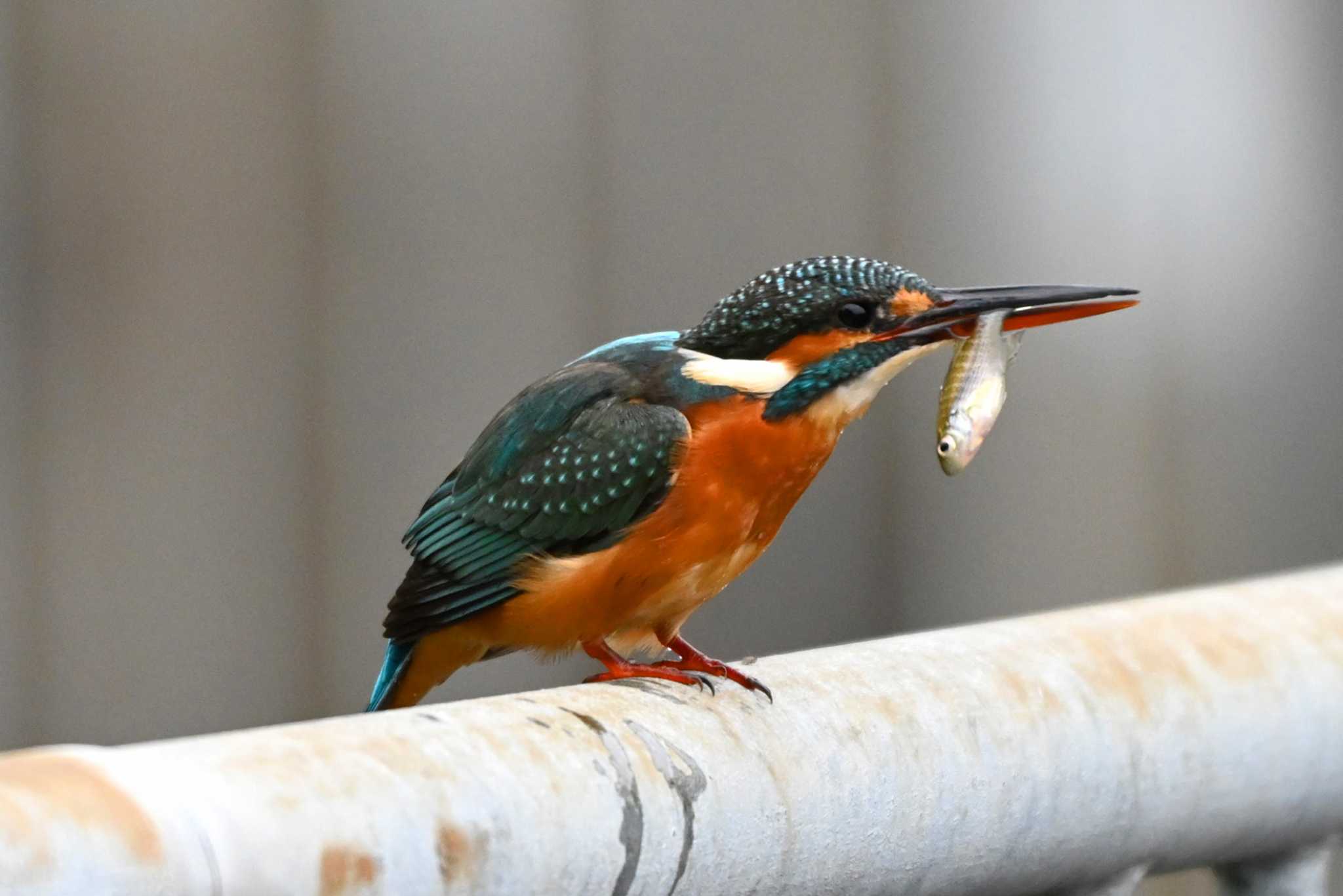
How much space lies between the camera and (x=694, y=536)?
2.80 feet

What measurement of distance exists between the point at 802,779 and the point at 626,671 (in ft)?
1.06

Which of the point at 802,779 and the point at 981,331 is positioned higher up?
the point at 981,331

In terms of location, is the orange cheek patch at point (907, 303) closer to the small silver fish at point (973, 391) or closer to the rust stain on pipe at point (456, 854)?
the small silver fish at point (973, 391)

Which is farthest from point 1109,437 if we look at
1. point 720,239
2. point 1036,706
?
point 1036,706

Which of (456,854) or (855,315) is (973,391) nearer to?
(855,315)

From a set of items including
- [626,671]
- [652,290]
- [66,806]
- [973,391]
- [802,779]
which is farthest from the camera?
[652,290]

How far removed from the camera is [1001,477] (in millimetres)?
1834

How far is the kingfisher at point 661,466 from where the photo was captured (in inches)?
32.4

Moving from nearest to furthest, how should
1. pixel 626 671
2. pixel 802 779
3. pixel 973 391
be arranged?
pixel 802 779, pixel 973 391, pixel 626 671

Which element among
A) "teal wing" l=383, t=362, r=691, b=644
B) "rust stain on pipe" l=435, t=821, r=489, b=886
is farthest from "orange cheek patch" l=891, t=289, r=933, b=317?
"rust stain on pipe" l=435, t=821, r=489, b=886

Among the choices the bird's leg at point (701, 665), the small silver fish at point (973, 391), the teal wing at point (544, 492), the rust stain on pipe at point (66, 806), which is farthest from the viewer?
the teal wing at point (544, 492)

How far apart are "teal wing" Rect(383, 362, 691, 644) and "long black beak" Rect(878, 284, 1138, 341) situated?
134 millimetres

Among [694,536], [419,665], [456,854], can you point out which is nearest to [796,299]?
[694,536]

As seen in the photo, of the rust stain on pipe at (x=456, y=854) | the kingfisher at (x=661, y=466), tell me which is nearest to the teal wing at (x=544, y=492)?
the kingfisher at (x=661, y=466)
